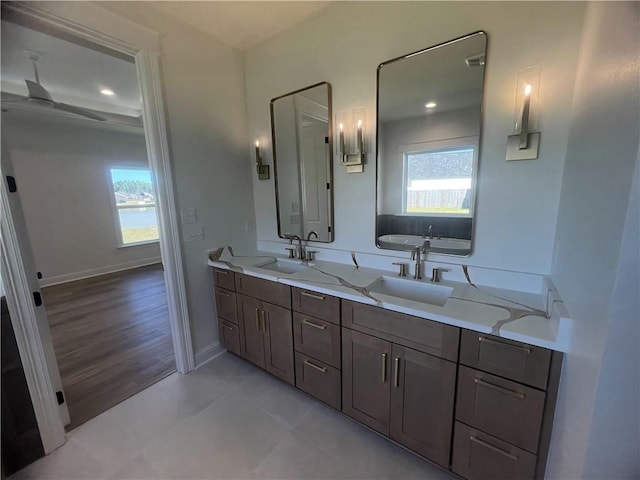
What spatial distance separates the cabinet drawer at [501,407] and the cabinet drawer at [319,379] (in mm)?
718

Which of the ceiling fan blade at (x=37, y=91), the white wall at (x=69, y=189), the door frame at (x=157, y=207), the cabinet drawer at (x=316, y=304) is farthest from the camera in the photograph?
the white wall at (x=69, y=189)

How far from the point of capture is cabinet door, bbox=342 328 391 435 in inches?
57.9

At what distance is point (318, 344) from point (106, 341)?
2425 millimetres

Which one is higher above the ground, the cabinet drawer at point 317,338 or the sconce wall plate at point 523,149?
the sconce wall plate at point 523,149

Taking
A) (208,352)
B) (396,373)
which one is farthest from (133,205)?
(396,373)

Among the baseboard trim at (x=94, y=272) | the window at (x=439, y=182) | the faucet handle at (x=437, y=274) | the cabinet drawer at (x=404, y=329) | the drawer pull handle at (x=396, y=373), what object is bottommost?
the baseboard trim at (x=94, y=272)

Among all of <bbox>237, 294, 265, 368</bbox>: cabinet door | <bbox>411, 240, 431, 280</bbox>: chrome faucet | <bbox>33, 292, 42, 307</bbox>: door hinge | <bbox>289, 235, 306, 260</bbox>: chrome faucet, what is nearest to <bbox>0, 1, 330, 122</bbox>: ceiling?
<bbox>33, 292, 42, 307</bbox>: door hinge

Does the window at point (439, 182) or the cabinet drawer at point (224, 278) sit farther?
the cabinet drawer at point (224, 278)

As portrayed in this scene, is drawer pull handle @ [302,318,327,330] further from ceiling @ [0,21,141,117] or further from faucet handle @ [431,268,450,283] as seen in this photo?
ceiling @ [0,21,141,117]

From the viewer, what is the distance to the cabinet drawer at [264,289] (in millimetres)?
1854

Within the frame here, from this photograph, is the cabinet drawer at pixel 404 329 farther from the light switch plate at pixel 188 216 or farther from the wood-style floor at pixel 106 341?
the wood-style floor at pixel 106 341

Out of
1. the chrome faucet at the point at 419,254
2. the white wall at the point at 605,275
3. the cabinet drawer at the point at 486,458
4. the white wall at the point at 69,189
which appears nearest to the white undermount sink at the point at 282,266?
the chrome faucet at the point at 419,254

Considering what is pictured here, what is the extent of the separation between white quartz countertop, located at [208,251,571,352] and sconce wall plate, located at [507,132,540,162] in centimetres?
66

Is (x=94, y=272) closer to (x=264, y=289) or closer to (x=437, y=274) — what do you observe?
(x=264, y=289)
